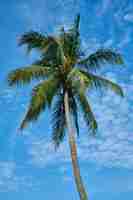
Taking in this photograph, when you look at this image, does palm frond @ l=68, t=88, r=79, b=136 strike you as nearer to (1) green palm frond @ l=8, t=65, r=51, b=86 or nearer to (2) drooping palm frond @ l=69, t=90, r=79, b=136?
(2) drooping palm frond @ l=69, t=90, r=79, b=136

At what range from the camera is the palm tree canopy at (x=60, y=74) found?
73.0 ft

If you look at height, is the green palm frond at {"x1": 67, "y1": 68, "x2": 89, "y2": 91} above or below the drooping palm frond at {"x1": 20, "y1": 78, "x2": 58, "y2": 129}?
above

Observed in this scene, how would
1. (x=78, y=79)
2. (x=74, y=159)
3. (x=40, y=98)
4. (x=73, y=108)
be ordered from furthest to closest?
(x=73, y=108) → (x=40, y=98) → (x=78, y=79) → (x=74, y=159)

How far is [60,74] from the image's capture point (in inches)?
893

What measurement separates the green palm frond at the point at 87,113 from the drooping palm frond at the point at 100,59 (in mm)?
1953

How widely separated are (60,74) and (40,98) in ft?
6.19

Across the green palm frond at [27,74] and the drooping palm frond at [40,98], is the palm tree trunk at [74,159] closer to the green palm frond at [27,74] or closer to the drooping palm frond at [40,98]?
the drooping palm frond at [40,98]

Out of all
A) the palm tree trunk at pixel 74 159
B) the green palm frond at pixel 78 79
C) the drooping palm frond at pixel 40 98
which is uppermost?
the green palm frond at pixel 78 79

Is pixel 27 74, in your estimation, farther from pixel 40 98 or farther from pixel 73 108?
pixel 73 108

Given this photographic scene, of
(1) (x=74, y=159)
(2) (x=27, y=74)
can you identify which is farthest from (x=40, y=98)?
(1) (x=74, y=159)

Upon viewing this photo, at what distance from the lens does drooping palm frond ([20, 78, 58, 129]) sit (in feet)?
71.8

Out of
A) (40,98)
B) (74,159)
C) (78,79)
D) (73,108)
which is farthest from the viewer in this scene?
(73,108)

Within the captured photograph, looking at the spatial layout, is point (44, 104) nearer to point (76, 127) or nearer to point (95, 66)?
point (76, 127)

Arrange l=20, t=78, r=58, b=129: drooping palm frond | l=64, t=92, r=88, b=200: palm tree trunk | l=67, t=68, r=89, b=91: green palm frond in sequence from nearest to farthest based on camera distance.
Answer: l=64, t=92, r=88, b=200: palm tree trunk
l=67, t=68, r=89, b=91: green palm frond
l=20, t=78, r=58, b=129: drooping palm frond
